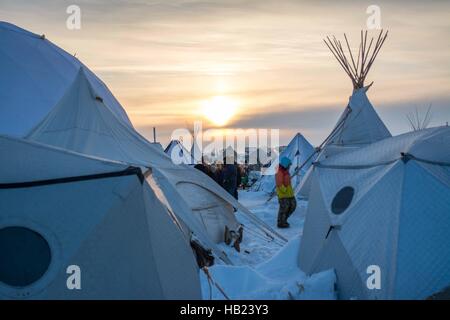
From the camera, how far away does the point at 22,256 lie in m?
3.30

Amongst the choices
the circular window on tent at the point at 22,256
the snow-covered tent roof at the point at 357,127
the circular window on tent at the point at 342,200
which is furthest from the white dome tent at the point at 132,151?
the snow-covered tent roof at the point at 357,127

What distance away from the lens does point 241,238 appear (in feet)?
30.8

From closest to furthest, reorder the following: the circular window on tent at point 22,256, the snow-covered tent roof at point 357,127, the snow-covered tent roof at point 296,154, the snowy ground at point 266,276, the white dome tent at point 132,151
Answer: the circular window on tent at point 22,256 → the snowy ground at point 266,276 → the white dome tent at point 132,151 → the snow-covered tent roof at point 357,127 → the snow-covered tent roof at point 296,154

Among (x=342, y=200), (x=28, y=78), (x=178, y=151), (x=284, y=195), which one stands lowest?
(x=342, y=200)

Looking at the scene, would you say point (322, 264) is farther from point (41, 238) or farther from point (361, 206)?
point (41, 238)

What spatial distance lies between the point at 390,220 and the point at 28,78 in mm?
11285

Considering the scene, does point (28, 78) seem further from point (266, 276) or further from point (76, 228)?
point (76, 228)

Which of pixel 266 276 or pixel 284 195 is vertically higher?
pixel 284 195

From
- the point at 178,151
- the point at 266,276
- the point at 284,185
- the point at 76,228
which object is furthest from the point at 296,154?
the point at 76,228

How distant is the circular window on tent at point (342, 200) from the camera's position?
229 inches

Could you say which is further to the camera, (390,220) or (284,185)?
(284,185)

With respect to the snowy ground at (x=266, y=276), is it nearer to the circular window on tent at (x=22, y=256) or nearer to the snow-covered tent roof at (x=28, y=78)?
the circular window on tent at (x=22, y=256)
